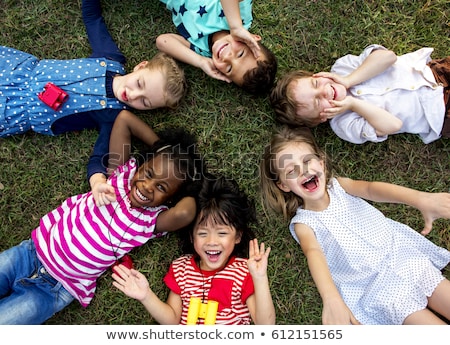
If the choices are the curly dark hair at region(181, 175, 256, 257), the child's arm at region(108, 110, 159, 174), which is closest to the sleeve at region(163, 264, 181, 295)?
the curly dark hair at region(181, 175, 256, 257)

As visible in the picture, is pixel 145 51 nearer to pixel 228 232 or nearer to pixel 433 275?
pixel 228 232

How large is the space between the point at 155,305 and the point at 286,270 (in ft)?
2.56

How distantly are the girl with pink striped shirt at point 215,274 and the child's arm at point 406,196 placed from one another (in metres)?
0.59

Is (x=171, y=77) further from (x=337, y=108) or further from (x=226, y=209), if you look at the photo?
(x=337, y=108)

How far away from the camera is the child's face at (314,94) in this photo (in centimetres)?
235

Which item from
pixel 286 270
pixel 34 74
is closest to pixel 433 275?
pixel 286 270

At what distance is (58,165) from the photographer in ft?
8.64

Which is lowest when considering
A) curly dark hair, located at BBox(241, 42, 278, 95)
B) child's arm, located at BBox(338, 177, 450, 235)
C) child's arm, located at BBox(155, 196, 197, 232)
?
child's arm, located at BBox(338, 177, 450, 235)

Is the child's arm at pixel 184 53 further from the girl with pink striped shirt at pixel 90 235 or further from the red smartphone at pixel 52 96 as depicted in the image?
the red smartphone at pixel 52 96

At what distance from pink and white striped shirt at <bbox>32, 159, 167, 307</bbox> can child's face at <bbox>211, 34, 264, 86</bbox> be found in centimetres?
75

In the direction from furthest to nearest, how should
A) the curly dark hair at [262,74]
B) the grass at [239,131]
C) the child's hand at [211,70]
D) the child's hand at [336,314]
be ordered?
the grass at [239,131], the child's hand at [211,70], the curly dark hair at [262,74], the child's hand at [336,314]

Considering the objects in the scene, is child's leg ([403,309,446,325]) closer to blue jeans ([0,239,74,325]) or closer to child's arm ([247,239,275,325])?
child's arm ([247,239,275,325])

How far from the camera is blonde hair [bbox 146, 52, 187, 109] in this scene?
96.0 inches

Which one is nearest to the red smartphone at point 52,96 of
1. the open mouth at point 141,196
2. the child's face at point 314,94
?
the open mouth at point 141,196
